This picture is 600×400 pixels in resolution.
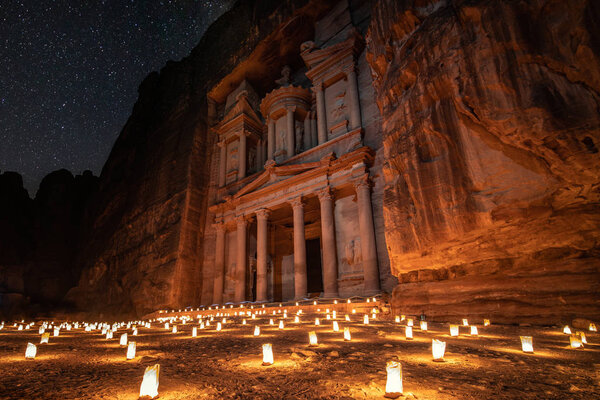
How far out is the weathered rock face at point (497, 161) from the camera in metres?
4.87

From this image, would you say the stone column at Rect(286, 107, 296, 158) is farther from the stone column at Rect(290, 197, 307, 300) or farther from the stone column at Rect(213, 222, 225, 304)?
the stone column at Rect(213, 222, 225, 304)

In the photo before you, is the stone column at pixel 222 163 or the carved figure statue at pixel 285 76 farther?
the stone column at pixel 222 163

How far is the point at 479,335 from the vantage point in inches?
190

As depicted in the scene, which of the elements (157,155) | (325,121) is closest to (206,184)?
(157,155)

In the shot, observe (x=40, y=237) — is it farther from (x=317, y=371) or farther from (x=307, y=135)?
(x=317, y=371)

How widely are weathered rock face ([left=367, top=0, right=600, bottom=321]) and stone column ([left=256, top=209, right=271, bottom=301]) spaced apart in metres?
10.7

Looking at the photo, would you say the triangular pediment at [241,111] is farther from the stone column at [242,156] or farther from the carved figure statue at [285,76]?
the carved figure statue at [285,76]

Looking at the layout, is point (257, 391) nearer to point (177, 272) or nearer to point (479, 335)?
point (479, 335)

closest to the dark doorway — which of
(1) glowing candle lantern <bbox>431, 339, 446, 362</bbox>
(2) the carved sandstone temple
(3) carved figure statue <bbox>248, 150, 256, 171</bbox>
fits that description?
(2) the carved sandstone temple

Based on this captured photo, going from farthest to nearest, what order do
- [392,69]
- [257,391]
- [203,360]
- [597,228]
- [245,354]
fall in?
[392,69]
[597,228]
[245,354]
[203,360]
[257,391]

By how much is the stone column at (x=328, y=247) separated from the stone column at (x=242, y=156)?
27.5 ft

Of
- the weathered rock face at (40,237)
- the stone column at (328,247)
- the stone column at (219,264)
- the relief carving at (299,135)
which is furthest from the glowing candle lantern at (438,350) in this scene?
the weathered rock face at (40,237)

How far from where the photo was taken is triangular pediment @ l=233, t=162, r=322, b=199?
1711 centimetres

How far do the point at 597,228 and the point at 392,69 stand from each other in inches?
222
